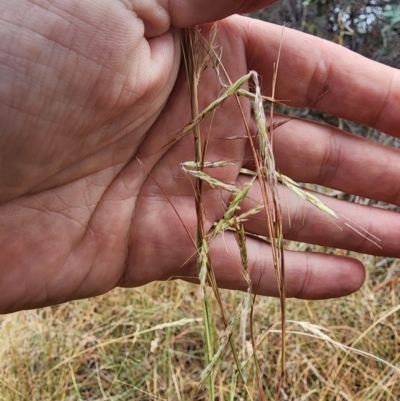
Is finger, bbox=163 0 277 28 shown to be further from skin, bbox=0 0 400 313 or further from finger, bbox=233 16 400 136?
finger, bbox=233 16 400 136

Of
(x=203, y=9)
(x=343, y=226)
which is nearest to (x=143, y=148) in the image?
(x=203, y=9)

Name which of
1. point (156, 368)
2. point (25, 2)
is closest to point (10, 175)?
point (25, 2)

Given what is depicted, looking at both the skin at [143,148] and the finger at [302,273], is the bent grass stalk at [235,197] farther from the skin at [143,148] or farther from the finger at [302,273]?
the finger at [302,273]

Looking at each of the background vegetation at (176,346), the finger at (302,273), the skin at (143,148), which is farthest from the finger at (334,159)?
the background vegetation at (176,346)

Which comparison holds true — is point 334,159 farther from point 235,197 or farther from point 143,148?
point 235,197

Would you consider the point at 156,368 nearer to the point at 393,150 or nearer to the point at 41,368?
the point at 41,368

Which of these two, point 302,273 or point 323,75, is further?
point 302,273
